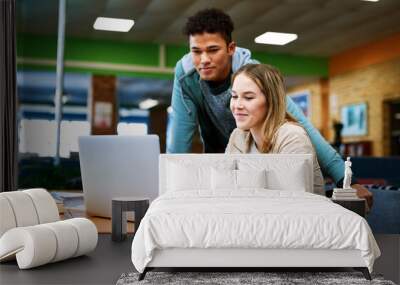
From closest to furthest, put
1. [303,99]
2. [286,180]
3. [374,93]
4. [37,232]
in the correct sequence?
[37,232], [286,180], [303,99], [374,93]

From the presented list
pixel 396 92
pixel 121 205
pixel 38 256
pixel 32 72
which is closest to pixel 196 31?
pixel 32 72

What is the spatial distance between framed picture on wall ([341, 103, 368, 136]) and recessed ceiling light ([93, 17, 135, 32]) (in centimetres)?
385

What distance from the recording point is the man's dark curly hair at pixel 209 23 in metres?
5.73

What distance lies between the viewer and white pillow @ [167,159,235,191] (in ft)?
14.1

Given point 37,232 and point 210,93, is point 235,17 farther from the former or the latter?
point 37,232

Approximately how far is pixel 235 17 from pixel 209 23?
32 centimetres

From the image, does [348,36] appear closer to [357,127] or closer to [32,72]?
[357,127]

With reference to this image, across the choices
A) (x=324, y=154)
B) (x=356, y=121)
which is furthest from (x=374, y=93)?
(x=324, y=154)

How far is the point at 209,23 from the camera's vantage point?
581 centimetres

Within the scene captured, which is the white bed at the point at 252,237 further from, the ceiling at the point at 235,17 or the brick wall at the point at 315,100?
the brick wall at the point at 315,100

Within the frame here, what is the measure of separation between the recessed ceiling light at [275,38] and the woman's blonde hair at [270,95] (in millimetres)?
777

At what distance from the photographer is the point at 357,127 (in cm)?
845

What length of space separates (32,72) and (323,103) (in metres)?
3.84

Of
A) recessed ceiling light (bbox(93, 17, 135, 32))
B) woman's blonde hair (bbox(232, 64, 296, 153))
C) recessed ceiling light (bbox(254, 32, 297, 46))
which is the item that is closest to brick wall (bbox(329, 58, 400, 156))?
recessed ceiling light (bbox(254, 32, 297, 46))
